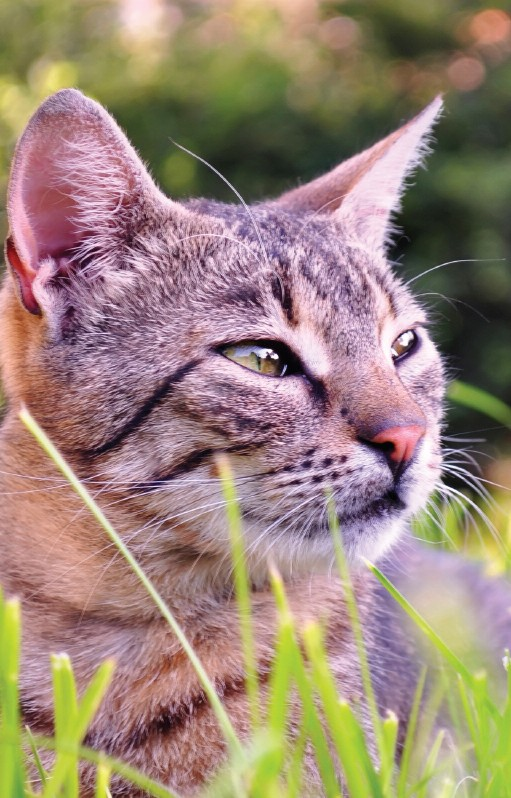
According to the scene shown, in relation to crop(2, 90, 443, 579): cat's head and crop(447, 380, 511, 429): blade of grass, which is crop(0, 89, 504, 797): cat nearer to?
crop(2, 90, 443, 579): cat's head

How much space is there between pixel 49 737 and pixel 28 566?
34cm

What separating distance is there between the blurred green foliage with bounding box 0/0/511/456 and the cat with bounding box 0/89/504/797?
4230 mm

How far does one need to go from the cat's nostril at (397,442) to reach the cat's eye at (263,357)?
25 cm

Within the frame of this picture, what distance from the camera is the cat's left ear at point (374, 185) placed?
7.34 feet

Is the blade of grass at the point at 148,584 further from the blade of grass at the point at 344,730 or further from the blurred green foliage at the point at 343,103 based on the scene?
the blurred green foliage at the point at 343,103

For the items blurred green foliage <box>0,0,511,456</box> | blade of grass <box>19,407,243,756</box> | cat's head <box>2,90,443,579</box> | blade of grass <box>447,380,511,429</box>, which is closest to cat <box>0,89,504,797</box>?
cat's head <box>2,90,443,579</box>

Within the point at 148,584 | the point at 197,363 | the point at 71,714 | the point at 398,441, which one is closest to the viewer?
the point at 71,714

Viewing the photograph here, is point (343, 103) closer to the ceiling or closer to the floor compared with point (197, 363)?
closer to the ceiling

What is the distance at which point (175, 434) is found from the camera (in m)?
1.64

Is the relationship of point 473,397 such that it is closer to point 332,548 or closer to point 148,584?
point 332,548

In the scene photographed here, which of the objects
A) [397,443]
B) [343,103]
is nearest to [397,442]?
[397,443]

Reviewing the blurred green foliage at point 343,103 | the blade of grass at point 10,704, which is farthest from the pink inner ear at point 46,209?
the blurred green foliage at point 343,103

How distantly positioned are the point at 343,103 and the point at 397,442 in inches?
199

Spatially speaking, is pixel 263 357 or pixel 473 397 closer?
pixel 263 357
